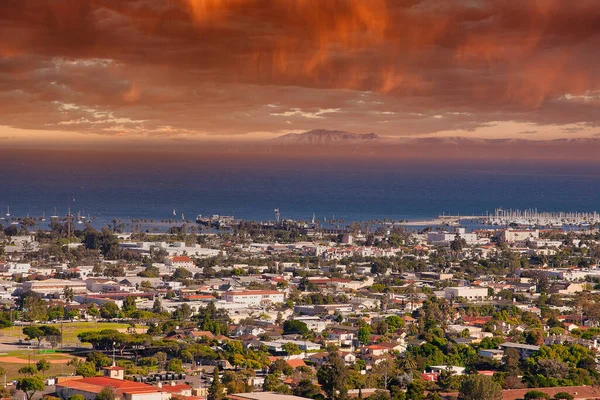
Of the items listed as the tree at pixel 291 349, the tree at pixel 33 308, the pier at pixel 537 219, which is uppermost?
the pier at pixel 537 219

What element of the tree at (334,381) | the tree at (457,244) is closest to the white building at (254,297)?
the tree at (334,381)

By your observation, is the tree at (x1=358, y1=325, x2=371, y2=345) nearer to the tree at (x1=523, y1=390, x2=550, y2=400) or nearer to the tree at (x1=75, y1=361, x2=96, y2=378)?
the tree at (x1=75, y1=361, x2=96, y2=378)

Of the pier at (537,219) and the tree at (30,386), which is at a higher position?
the pier at (537,219)

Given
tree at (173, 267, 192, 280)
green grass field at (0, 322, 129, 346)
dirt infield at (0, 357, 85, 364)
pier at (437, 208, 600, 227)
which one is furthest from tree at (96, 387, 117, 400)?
pier at (437, 208, 600, 227)

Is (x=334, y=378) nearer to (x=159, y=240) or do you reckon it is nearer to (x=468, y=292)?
(x=468, y=292)

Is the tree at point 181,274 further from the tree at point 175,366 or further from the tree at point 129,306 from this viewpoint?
the tree at point 175,366
